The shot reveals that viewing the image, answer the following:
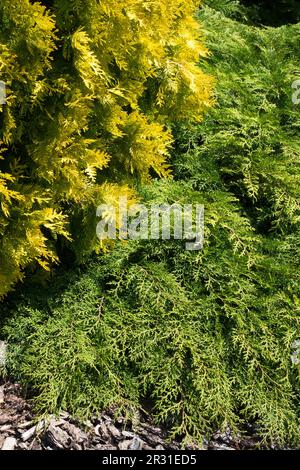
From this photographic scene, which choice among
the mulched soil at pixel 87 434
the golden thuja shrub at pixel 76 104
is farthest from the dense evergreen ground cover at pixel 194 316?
the golden thuja shrub at pixel 76 104

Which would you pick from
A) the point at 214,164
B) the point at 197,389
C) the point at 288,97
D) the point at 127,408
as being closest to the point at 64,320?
the point at 127,408

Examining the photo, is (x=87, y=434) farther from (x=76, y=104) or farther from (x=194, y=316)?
(x=76, y=104)

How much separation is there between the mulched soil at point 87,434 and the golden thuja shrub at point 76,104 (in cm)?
81

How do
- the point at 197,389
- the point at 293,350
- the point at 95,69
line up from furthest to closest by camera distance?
the point at 293,350, the point at 197,389, the point at 95,69

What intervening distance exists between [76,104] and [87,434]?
185 centimetres

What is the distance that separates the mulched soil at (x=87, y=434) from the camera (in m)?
3.06

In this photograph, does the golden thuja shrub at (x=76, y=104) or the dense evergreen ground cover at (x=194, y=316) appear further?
the dense evergreen ground cover at (x=194, y=316)

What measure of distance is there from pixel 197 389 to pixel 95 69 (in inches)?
73.7

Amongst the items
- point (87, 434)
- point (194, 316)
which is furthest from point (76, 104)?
point (87, 434)

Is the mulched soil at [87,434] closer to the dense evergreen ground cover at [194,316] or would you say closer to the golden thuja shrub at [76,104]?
the dense evergreen ground cover at [194,316]

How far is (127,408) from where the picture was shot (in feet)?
10.7

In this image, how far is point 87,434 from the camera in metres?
3.12

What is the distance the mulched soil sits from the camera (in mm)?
3064
